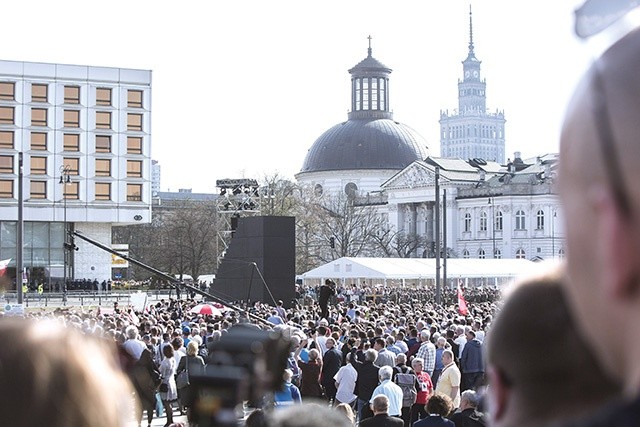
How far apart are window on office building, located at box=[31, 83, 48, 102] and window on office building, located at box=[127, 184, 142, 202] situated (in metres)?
8.52

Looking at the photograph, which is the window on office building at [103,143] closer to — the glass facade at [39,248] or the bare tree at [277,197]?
the glass facade at [39,248]

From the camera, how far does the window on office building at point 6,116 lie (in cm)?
7200

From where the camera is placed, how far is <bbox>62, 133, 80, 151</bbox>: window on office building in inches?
2923

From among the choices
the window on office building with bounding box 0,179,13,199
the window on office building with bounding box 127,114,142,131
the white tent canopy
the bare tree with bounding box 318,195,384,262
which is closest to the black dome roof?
the bare tree with bounding box 318,195,384,262

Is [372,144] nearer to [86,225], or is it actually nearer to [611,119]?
[86,225]

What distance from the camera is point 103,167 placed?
76.1 meters

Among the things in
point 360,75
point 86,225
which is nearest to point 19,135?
point 86,225

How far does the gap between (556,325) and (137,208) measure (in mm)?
77895

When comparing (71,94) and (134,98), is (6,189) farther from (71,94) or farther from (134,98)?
(134,98)

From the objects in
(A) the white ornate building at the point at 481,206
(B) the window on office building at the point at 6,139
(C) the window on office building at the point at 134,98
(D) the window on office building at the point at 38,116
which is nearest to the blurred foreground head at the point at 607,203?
(B) the window on office building at the point at 6,139

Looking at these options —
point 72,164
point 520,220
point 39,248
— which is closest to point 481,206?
point 520,220

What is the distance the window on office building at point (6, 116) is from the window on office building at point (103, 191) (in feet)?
24.1

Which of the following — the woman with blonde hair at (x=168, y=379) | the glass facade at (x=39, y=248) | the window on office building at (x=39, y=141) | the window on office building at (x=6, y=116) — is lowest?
the woman with blonde hair at (x=168, y=379)

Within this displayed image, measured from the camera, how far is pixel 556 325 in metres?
1.38
